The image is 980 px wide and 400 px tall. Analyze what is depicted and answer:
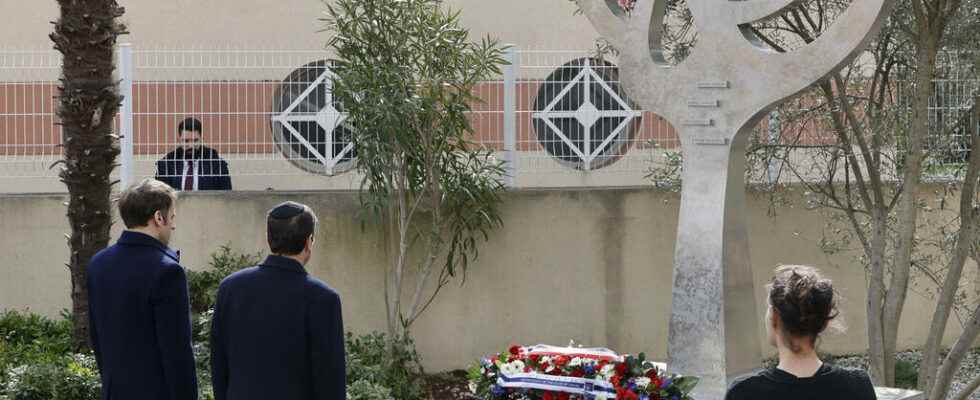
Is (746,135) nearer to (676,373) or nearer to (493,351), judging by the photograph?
(676,373)

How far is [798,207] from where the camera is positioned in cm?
1130

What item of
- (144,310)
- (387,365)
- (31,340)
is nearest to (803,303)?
(144,310)

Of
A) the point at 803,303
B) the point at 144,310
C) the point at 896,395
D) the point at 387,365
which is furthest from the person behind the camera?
the point at 387,365

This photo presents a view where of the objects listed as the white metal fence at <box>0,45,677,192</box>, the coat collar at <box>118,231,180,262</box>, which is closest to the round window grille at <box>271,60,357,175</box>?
the white metal fence at <box>0,45,677,192</box>

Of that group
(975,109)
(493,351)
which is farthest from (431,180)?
(975,109)

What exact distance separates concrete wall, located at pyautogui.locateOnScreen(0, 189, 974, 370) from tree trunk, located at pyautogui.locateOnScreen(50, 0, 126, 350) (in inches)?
62.7

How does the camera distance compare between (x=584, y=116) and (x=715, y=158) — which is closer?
(x=715, y=158)

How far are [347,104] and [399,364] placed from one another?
6.21ft

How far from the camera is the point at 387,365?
33.1 feet

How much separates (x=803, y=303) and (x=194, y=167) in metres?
7.93

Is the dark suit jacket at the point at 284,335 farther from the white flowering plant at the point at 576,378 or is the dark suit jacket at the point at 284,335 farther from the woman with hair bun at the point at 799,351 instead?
the white flowering plant at the point at 576,378

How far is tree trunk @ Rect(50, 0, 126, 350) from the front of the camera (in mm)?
9125

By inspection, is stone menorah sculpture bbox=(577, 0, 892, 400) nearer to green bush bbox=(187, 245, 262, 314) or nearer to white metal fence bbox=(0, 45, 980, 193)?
white metal fence bbox=(0, 45, 980, 193)

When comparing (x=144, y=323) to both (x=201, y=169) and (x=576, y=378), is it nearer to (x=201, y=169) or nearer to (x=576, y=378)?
(x=576, y=378)
